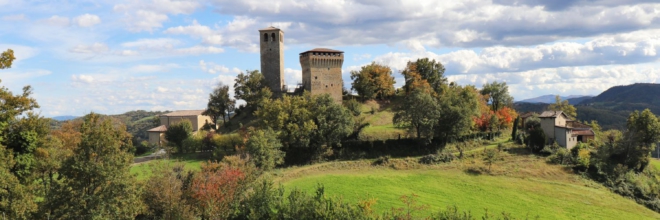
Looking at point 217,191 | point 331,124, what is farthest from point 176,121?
point 217,191

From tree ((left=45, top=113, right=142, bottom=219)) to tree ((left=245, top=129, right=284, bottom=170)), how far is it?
52.4 feet

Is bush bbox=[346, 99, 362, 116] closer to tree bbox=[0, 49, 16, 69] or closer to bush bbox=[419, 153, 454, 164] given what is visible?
bush bbox=[419, 153, 454, 164]

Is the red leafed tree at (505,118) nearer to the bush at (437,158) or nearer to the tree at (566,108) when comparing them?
the tree at (566,108)

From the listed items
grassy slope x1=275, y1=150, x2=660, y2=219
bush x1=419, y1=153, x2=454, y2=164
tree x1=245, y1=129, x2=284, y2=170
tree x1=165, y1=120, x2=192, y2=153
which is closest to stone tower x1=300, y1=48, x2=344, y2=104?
tree x1=165, y1=120, x2=192, y2=153

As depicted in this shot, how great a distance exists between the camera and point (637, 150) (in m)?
46.1

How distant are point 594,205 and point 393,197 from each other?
16791 mm

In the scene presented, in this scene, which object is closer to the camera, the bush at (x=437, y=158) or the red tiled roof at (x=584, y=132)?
the bush at (x=437, y=158)

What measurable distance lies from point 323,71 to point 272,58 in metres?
7.90

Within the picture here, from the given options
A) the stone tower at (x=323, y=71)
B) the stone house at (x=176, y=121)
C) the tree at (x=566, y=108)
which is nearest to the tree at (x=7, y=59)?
the stone house at (x=176, y=121)

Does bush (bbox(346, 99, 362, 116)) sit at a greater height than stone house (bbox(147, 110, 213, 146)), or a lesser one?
greater

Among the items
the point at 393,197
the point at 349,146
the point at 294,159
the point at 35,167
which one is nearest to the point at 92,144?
the point at 35,167

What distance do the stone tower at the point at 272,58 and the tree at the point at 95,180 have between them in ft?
137

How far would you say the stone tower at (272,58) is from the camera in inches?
2547

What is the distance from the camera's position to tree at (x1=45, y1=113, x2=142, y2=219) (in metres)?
22.7
